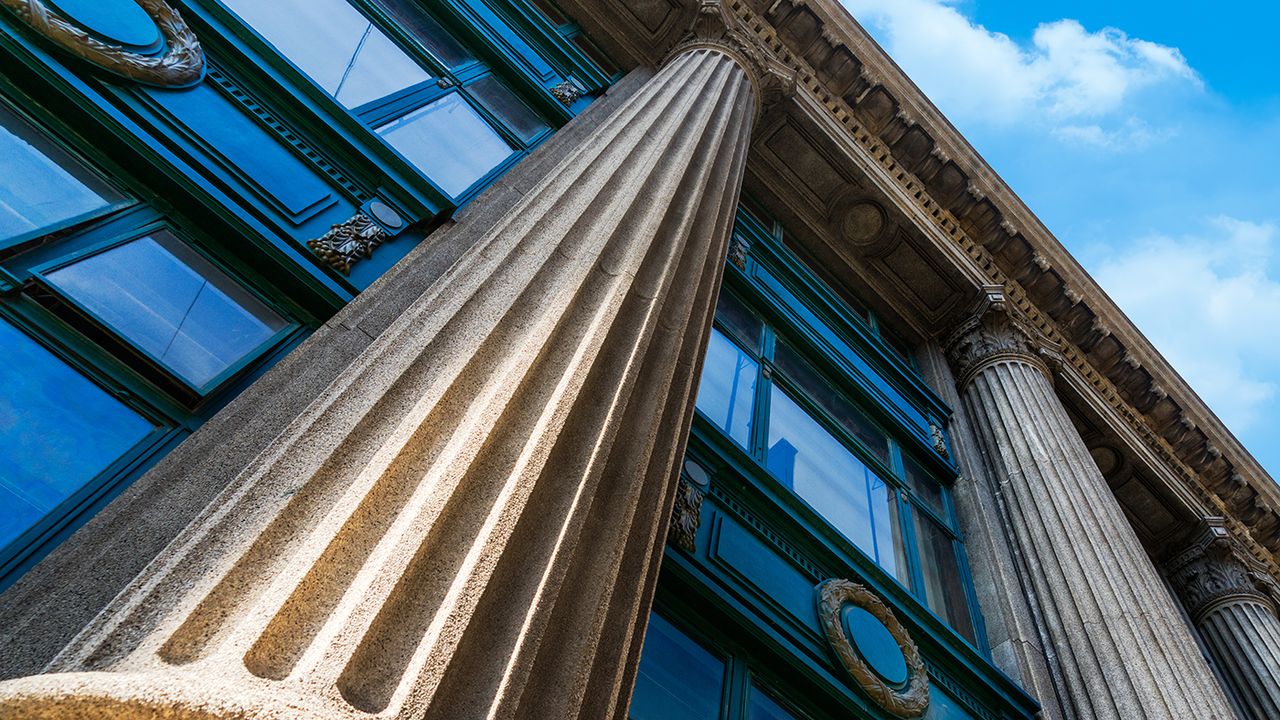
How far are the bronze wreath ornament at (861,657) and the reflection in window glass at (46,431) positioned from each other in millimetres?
5022

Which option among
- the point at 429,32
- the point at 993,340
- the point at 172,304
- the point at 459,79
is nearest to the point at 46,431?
the point at 172,304

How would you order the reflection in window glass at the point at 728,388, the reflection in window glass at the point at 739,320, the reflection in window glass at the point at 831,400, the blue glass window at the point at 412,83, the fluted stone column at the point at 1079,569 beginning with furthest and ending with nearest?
the reflection in window glass at the point at 831,400
the reflection in window glass at the point at 739,320
the reflection in window glass at the point at 728,388
the fluted stone column at the point at 1079,569
the blue glass window at the point at 412,83

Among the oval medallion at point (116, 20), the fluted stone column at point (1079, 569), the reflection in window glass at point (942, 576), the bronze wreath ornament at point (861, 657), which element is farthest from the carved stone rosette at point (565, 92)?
the fluted stone column at point (1079, 569)

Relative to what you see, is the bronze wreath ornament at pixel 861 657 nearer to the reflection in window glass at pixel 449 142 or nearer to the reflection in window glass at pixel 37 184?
the reflection in window glass at pixel 449 142

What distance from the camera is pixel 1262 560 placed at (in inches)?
615

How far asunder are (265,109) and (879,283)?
10.4m

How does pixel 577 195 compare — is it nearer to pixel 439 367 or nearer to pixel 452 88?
pixel 439 367

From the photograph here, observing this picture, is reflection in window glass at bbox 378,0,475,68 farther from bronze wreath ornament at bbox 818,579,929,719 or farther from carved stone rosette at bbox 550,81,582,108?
bronze wreath ornament at bbox 818,579,929,719

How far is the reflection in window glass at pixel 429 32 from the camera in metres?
8.76

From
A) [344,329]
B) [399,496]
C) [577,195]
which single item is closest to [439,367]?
[399,496]

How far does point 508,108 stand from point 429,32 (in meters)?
1.06

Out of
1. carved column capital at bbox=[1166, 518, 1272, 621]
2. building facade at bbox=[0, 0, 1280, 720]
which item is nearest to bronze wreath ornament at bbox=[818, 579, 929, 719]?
building facade at bbox=[0, 0, 1280, 720]

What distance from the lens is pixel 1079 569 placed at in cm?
923

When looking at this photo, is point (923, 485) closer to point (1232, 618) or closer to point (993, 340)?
point (993, 340)
